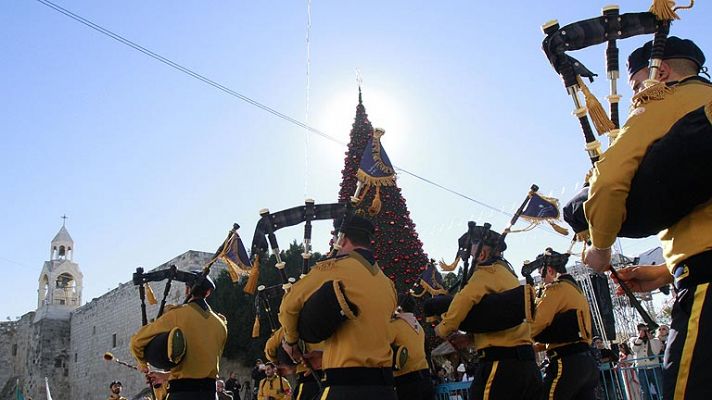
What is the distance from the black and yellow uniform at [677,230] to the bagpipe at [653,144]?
4 cm

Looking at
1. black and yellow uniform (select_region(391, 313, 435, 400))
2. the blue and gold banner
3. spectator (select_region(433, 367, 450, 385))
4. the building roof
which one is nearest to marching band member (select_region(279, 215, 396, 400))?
black and yellow uniform (select_region(391, 313, 435, 400))

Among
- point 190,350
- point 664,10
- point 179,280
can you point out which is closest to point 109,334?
point 179,280

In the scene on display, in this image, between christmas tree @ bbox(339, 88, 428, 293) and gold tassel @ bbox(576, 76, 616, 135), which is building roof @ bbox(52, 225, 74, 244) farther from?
gold tassel @ bbox(576, 76, 616, 135)

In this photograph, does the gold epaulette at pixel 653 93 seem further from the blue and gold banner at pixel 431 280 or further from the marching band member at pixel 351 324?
the blue and gold banner at pixel 431 280

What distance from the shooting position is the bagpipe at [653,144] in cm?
196

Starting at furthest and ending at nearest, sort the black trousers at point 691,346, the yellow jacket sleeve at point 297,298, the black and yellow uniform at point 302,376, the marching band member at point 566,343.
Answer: the black and yellow uniform at point 302,376, the marching band member at point 566,343, the yellow jacket sleeve at point 297,298, the black trousers at point 691,346

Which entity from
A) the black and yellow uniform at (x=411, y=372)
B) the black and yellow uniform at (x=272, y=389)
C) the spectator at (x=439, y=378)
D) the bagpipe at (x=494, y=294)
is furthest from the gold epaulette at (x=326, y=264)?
the black and yellow uniform at (x=272, y=389)

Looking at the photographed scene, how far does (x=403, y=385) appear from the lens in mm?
5926

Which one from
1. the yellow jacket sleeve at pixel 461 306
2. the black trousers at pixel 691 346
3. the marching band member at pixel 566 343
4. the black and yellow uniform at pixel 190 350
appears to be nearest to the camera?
the black trousers at pixel 691 346

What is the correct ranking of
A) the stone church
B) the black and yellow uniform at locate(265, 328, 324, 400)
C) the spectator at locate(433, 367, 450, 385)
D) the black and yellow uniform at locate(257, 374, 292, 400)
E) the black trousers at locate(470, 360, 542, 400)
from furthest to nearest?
the stone church < the black and yellow uniform at locate(257, 374, 292, 400) < the spectator at locate(433, 367, 450, 385) < the black and yellow uniform at locate(265, 328, 324, 400) < the black trousers at locate(470, 360, 542, 400)

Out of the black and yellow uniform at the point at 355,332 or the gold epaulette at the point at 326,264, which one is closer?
the black and yellow uniform at the point at 355,332

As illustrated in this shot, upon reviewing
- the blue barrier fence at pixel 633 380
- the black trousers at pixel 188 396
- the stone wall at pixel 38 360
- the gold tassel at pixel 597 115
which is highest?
the stone wall at pixel 38 360

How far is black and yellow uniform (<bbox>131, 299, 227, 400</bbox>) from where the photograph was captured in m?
5.81

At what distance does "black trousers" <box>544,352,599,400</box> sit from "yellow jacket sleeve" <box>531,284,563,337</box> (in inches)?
12.7
